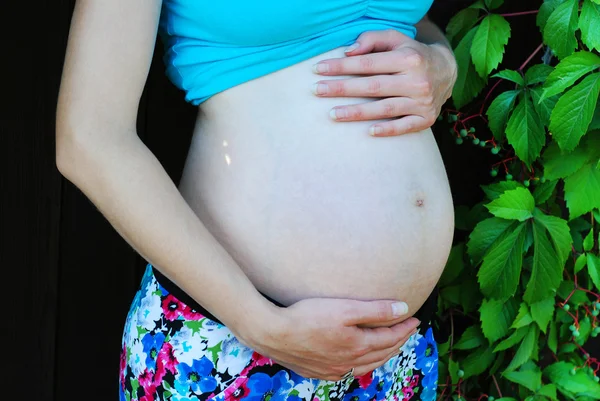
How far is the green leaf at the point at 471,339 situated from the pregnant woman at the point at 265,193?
21.4 inches

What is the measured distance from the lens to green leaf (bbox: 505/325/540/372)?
1540 mm

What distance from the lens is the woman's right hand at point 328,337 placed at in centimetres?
95

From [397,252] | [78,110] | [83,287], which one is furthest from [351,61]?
[83,287]

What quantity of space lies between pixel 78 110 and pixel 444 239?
58 cm

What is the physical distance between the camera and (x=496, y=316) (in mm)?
1533

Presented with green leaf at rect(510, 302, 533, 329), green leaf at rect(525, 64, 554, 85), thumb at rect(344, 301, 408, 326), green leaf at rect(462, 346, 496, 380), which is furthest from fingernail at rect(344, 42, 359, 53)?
green leaf at rect(462, 346, 496, 380)

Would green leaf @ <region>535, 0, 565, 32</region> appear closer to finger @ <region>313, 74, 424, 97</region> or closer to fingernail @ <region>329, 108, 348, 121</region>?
finger @ <region>313, 74, 424, 97</region>

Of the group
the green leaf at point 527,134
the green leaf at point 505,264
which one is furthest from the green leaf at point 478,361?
the green leaf at point 527,134

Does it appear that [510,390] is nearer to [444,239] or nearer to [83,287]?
[444,239]

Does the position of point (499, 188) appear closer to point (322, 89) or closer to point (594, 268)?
point (594, 268)

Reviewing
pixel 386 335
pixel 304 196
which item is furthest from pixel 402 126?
pixel 386 335

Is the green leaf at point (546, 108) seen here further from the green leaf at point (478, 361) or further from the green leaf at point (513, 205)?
the green leaf at point (478, 361)

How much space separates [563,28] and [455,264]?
0.57 metres

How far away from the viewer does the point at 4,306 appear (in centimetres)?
152
